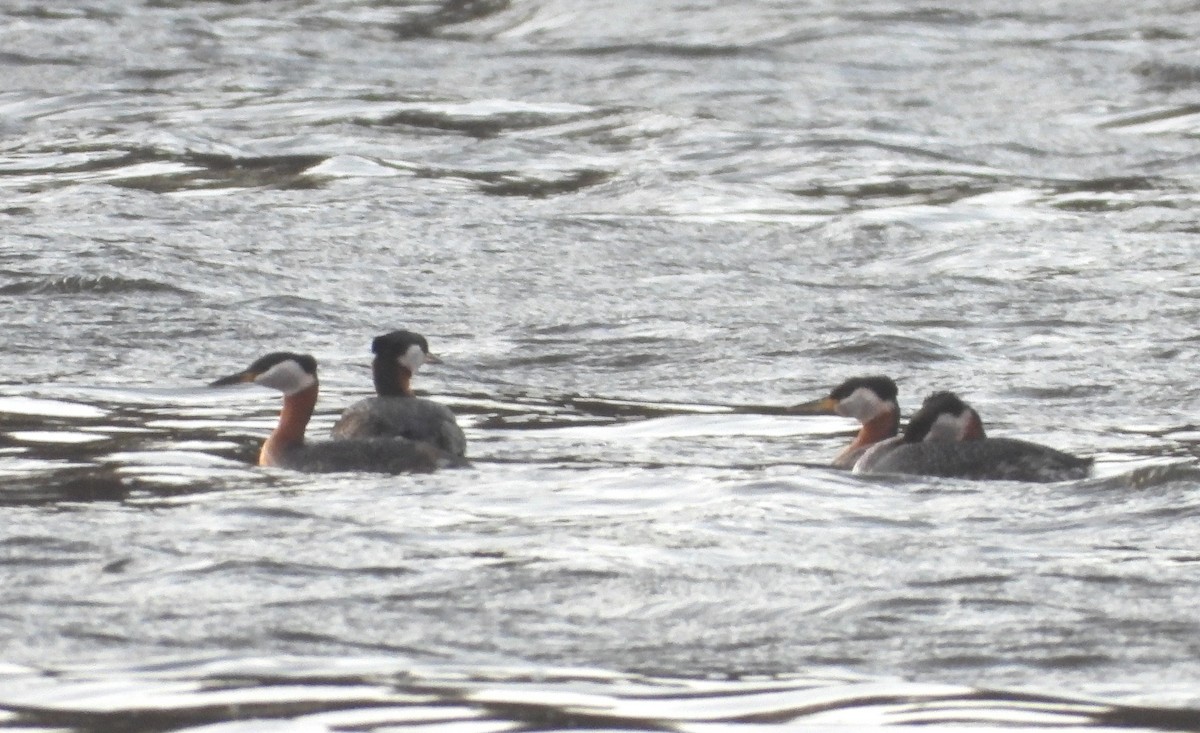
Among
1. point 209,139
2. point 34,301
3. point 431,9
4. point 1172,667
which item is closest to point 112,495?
point 1172,667

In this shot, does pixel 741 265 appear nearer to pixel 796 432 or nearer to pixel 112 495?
pixel 796 432

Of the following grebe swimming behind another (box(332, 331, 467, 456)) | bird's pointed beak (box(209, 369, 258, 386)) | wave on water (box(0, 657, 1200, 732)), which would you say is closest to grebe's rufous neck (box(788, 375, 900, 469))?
grebe swimming behind another (box(332, 331, 467, 456))

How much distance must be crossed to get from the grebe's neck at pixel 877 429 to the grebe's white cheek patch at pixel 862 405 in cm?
4

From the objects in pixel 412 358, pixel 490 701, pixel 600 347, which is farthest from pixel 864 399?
pixel 490 701

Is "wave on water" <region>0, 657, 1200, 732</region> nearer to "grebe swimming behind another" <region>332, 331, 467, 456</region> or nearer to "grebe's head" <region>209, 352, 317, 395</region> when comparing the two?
"grebe swimming behind another" <region>332, 331, 467, 456</region>

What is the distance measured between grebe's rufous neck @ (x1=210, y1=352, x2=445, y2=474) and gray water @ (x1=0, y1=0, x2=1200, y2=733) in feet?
0.47

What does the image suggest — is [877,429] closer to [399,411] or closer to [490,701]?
[399,411]

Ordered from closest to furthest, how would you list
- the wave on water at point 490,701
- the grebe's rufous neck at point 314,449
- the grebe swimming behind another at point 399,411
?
the wave on water at point 490,701 → the grebe's rufous neck at point 314,449 → the grebe swimming behind another at point 399,411

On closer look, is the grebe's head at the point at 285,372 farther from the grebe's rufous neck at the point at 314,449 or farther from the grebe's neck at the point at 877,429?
the grebe's neck at the point at 877,429

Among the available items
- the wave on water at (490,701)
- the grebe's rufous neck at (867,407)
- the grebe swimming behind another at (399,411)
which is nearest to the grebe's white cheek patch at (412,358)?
the grebe swimming behind another at (399,411)

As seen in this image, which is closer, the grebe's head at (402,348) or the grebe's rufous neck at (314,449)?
the grebe's rufous neck at (314,449)

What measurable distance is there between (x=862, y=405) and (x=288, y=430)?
3047mm

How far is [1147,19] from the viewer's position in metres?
32.3

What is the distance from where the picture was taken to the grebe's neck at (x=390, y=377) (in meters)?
14.0
